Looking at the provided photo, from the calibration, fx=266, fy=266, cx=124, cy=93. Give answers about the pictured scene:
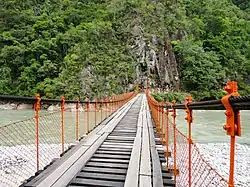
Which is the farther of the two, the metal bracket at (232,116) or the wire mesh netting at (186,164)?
the wire mesh netting at (186,164)

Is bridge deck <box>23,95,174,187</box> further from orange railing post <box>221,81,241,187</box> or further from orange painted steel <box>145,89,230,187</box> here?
orange railing post <box>221,81,241,187</box>

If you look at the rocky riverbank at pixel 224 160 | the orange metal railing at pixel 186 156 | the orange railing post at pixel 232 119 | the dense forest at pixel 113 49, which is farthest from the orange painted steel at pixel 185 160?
the dense forest at pixel 113 49

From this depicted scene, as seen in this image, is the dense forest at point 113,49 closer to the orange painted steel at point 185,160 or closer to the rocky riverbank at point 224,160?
the rocky riverbank at point 224,160

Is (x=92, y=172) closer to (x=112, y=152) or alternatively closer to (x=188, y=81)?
(x=112, y=152)

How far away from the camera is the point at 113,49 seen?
91.9ft

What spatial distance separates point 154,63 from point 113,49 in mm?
4609

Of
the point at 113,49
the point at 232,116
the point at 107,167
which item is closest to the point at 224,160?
the point at 107,167

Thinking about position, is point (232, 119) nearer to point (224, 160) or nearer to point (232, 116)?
point (232, 116)

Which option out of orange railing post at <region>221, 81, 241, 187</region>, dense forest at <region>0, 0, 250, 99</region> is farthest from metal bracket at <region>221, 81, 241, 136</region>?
dense forest at <region>0, 0, 250, 99</region>

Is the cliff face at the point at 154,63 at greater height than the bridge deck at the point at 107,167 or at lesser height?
greater

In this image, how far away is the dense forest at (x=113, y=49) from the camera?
2509 centimetres

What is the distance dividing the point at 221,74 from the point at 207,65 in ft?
6.91

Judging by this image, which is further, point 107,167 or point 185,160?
point 185,160

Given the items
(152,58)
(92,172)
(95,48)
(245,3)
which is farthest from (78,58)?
(245,3)
